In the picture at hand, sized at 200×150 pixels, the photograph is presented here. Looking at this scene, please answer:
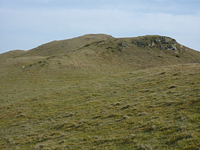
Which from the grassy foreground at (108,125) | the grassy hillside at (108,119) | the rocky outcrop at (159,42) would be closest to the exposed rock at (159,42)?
the rocky outcrop at (159,42)

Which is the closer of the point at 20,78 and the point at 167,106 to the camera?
the point at 167,106

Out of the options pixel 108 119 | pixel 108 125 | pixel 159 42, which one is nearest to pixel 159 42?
pixel 159 42

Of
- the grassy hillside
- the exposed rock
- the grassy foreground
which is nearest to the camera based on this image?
the grassy foreground

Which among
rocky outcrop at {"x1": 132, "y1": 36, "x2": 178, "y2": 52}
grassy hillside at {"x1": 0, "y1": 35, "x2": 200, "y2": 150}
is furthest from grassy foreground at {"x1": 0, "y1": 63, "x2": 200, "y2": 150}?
rocky outcrop at {"x1": 132, "y1": 36, "x2": 178, "y2": 52}

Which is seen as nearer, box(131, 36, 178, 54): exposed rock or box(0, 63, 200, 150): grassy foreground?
box(0, 63, 200, 150): grassy foreground

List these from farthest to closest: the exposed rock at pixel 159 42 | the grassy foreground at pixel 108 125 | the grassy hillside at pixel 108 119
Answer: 1. the exposed rock at pixel 159 42
2. the grassy hillside at pixel 108 119
3. the grassy foreground at pixel 108 125

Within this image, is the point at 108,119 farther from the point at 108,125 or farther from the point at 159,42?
the point at 159,42

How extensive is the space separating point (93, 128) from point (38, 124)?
887 centimetres

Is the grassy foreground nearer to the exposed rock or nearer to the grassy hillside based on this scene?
the grassy hillside

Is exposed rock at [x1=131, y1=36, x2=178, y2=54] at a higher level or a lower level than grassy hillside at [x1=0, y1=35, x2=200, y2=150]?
higher

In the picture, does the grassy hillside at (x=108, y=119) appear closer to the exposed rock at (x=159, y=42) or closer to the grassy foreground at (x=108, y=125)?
the grassy foreground at (x=108, y=125)

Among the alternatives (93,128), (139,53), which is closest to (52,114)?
(93,128)

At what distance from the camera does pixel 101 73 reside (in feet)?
189

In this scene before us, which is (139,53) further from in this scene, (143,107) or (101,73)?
(143,107)
